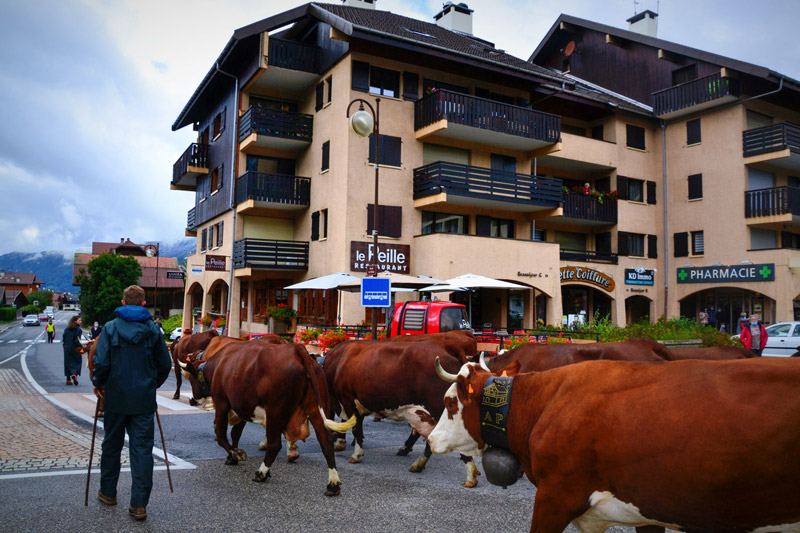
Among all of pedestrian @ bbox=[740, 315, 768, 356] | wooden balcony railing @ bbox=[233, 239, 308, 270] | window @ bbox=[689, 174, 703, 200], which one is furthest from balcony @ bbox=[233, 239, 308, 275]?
window @ bbox=[689, 174, 703, 200]

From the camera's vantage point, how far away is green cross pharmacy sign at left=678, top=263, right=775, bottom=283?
29312mm

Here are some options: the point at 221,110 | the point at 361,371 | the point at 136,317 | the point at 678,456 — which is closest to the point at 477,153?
the point at 221,110

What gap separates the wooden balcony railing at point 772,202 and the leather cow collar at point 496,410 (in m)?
30.7

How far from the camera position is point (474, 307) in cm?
2941

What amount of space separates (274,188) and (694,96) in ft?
72.3

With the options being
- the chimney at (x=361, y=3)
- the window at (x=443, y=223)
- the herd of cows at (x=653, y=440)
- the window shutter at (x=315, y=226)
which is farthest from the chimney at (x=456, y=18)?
the herd of cows at (x=653, y=440)

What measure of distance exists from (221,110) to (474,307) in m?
16.6

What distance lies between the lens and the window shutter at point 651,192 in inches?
1351

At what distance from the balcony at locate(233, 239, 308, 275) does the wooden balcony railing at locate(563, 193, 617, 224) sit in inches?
523

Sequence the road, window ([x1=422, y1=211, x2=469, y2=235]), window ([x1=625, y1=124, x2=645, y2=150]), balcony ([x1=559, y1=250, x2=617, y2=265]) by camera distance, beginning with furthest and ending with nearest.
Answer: window ([x1=625, y1=124, x2=645, y2=150]) → balcony ([x1=559, y1=250, x2=617, y2=265]) → window ([x1=422, y1=211, x2=469, y2=235]) → the road

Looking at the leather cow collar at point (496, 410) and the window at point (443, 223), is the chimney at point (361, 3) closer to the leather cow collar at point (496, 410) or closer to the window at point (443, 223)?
the window at point (443, 223)

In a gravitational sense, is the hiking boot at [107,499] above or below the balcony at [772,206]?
below

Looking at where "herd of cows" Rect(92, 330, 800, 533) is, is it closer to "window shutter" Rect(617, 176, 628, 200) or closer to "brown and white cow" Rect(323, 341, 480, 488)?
"brown and white cow" Rect(323, 341, 480, 488)

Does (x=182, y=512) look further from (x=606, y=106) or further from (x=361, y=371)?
(x=606, y=106)
